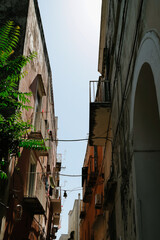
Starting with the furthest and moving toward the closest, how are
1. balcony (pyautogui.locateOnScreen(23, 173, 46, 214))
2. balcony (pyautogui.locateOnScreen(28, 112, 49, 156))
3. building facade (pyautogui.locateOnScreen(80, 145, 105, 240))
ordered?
building facade (pyautogui.locateOnScreen(80, 145, 105, 240)) → balcony (pyautogui.locateOnScreen(28, 112, 49, 156)) → balcony (pyautogui.locateOnScreen(23, 173, 46, 214))

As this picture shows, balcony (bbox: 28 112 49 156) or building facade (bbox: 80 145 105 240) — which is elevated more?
balcony (bbox: 28 112 49 156)

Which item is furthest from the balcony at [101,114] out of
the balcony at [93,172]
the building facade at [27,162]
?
the balcony at [93,172]

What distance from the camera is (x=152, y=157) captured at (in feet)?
16.1

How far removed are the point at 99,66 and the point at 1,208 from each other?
9324 millimetres

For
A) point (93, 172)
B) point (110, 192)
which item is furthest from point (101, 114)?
point (93, 172)

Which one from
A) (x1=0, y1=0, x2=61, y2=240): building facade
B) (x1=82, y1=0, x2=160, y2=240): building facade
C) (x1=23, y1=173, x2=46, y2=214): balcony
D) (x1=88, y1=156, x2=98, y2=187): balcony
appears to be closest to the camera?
(x1=82, y1=0, x2=160, y2=240): building facade

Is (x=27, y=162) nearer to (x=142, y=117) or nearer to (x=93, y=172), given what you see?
(x=93, y=172)

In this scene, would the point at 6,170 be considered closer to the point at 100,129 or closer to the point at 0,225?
the point at 0,225

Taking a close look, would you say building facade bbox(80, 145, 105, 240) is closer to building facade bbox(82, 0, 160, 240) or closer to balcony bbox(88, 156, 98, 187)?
balcony bbox(88, 156, 98, 187)

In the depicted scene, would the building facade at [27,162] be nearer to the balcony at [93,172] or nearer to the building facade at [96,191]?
the building facade at [96,191]

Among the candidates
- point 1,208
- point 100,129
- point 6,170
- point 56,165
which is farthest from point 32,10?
point 56,165

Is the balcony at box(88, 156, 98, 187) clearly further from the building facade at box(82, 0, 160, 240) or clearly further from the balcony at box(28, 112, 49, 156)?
the building facade at box(82, 0, 160, 240)

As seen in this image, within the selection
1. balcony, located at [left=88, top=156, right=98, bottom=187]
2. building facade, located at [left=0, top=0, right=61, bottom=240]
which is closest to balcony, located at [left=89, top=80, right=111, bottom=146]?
building facade, located at [left=0, top=0, right=61, bottom=240]

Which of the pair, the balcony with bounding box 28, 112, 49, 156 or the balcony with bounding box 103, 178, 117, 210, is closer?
the balcony with bounding box 103, 178, 117, 210
